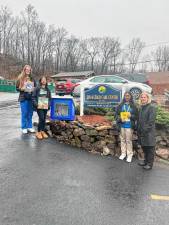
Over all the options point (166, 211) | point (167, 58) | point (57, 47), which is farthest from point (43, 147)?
point (167, 58)

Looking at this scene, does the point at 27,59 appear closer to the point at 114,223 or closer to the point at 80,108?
the point at 80,108

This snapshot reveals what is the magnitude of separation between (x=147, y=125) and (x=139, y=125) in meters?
0.23

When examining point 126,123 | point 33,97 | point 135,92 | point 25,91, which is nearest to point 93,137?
point 126,123

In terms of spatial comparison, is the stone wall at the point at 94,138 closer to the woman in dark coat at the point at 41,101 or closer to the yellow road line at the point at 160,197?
the woman in dark coat at the point at 41,101

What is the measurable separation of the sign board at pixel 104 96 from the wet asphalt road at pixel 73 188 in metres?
2.15

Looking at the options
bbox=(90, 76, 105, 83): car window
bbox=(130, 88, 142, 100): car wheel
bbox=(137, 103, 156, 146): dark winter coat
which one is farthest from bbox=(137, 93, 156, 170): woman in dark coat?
bbox=(90, 76, 105, 83): car window

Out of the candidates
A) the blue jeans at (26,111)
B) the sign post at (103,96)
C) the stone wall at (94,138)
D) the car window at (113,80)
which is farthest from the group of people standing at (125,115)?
the car window at (113,80)

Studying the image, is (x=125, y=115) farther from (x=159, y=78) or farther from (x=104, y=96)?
(x=159, y=78)

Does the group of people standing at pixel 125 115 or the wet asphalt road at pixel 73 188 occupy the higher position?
the group of people standing at pixel 125 115

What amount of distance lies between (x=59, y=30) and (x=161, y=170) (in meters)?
87.1

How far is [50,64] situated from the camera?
81750 millimetres

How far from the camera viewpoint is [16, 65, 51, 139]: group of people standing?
880cm

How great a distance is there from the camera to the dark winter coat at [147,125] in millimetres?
7102

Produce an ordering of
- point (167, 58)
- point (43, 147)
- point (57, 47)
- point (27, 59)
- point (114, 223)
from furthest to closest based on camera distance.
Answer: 1. point (167, 58)
2. point (57, 47)
3. point (27, 59)
4. point (43, 147)
5. point (114, 223)
